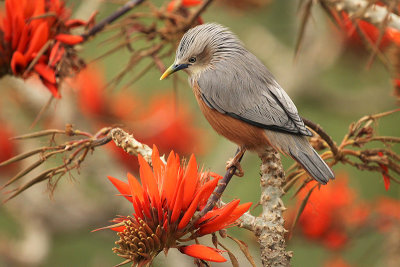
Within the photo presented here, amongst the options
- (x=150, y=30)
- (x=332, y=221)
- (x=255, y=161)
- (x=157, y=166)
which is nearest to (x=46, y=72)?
(x=150, y=30)

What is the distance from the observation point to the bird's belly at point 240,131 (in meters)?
0.61

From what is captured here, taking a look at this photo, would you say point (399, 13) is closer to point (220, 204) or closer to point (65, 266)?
point (220, 204)

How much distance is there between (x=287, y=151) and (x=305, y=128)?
31 millimetres

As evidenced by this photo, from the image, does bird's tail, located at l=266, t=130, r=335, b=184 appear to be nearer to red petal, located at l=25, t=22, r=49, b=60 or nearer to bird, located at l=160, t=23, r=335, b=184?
bird, located at l=160, t=23, r=335, b=184

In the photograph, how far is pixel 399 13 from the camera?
615mm

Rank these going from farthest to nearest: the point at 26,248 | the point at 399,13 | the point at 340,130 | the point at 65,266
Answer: the point at 340,130 < the point at 65,266 < the point at 26,248 < the point at 399,13

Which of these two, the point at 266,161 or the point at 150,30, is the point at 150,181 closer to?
the point at 266,161

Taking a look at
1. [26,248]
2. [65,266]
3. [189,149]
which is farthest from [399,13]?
[65,266]

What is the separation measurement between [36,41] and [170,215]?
0.34 metres

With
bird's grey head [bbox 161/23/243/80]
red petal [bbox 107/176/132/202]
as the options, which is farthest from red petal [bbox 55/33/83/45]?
red petal [bbox 107/176/132/202]

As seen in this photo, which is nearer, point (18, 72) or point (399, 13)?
point (399, 13)

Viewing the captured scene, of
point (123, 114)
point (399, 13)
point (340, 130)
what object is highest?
point (399, 13)

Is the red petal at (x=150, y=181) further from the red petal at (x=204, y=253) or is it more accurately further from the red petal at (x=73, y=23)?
the red petal at (x=73, y=23)

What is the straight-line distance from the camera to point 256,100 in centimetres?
59
